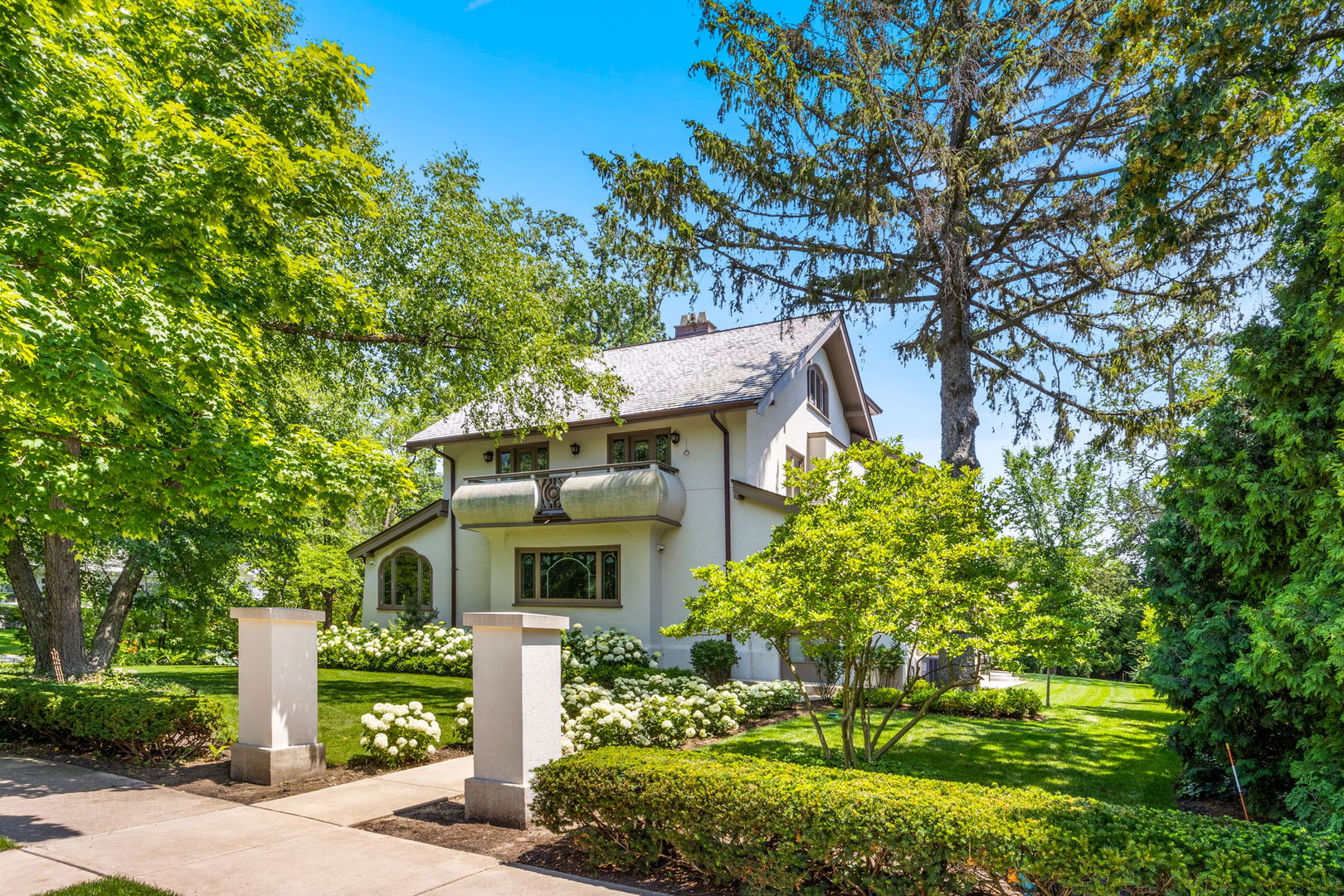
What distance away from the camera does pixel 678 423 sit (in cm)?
1847

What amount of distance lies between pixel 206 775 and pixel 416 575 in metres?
14.4

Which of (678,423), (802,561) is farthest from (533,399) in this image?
(802,561)

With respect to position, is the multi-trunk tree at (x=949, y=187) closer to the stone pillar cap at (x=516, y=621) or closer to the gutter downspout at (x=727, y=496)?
the gutter downspout at (x=727, y=496)

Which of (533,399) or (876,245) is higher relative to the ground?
(876,245)

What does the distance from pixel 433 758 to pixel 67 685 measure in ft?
17.2

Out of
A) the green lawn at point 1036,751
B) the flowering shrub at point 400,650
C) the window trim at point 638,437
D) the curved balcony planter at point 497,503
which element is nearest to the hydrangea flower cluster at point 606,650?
the flowering shrub at point 400,650

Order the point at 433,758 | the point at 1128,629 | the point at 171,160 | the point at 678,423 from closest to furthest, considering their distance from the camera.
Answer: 1. the point at 171,160
2. the point at 433,758
3. the point at 678,423
4. the point at 1128,629

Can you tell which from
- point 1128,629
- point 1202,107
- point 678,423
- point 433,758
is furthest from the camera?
point 1128,629

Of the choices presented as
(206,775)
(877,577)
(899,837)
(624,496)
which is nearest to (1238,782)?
(877,577)

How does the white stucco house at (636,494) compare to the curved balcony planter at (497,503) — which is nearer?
the white stucco house at (636,494)

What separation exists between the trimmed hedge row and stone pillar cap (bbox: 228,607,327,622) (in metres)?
3.81

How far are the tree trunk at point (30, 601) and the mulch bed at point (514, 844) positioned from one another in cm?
993

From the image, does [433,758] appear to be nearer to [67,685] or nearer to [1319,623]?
[67,685]

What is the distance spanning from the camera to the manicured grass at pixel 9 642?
24703 millimetres
